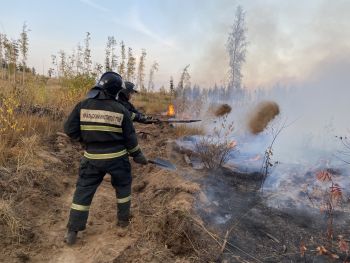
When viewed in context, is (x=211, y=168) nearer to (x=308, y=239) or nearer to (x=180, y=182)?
(x=180, y=182)

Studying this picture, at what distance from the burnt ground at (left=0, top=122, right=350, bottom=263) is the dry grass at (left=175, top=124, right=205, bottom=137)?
3.86 meters

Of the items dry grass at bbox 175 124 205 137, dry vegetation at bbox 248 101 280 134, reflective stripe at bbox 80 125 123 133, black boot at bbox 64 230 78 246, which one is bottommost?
black boot at bbox 64 230 78 246

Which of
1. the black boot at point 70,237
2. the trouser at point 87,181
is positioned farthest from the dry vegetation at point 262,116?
the black boot at point 70,237

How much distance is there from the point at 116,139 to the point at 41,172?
2110 mm

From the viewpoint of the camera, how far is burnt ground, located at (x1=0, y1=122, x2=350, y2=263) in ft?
12.8

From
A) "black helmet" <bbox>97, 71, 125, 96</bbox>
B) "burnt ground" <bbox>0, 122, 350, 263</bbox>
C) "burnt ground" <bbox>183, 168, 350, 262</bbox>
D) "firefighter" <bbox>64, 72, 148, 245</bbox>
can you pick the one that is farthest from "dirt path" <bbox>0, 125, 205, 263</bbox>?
"black helmet" <bbox>97, 71, 125, 96</bbox>

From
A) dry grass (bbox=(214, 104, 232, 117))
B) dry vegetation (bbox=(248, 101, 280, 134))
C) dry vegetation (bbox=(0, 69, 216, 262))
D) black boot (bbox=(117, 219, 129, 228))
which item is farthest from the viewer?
dry grass (bbox=(214, 104, 232, 117))

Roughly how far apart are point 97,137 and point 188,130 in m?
6.59

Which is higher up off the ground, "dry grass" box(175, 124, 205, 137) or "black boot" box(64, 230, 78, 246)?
"dry grass" box(175, 124, 205, 137)

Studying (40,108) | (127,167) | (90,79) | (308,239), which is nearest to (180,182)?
(127,167)

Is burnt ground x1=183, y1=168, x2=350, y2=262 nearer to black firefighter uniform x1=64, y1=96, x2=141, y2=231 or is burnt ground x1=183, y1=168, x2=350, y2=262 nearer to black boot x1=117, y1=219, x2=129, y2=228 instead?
black boot x1=117, y1=219, x2=129, y2=228

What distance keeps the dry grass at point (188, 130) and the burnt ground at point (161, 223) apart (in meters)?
3.86

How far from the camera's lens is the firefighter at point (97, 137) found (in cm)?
425

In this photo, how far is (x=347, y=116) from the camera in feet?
37.8
